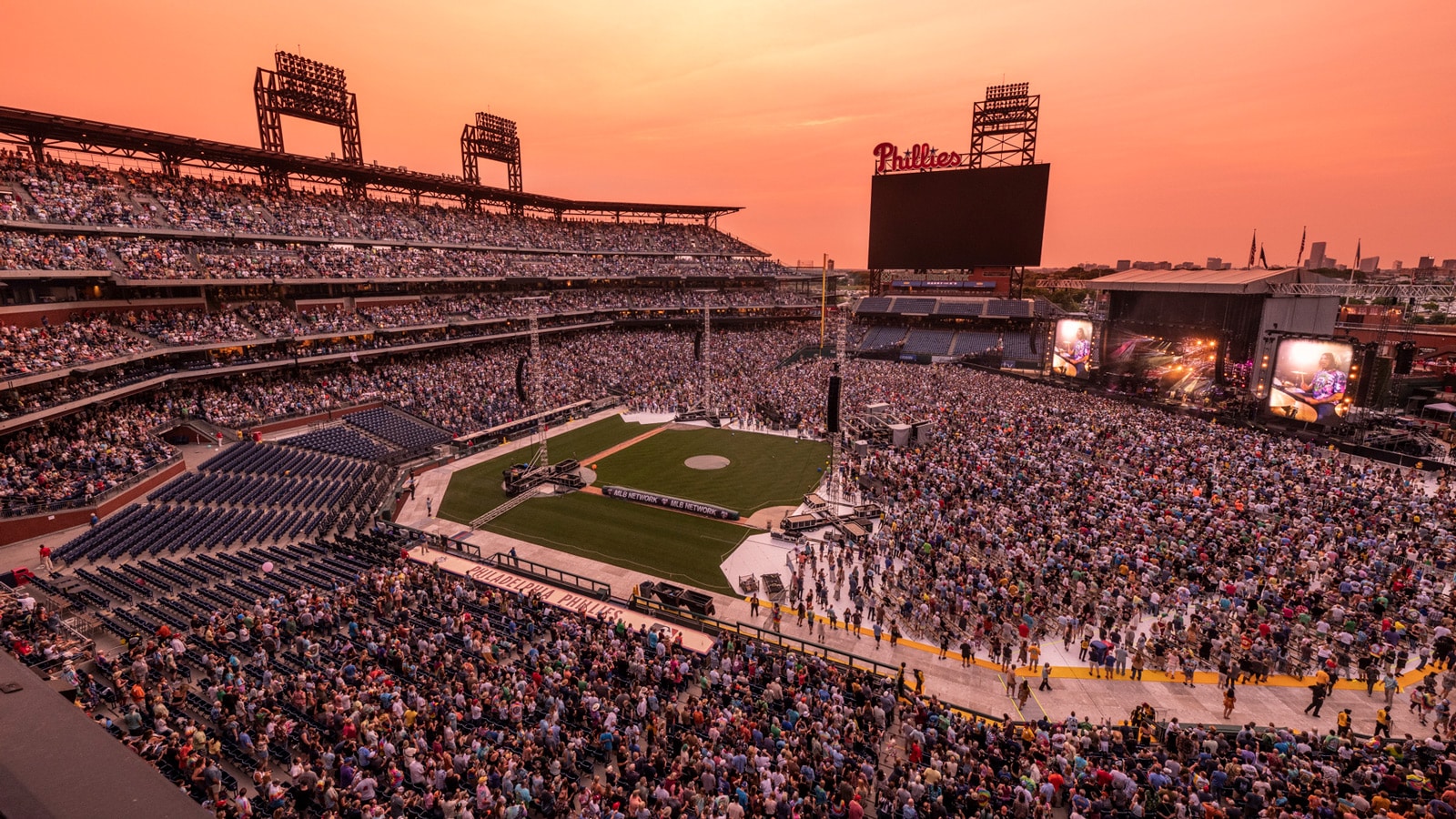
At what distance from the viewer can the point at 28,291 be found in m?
30.2

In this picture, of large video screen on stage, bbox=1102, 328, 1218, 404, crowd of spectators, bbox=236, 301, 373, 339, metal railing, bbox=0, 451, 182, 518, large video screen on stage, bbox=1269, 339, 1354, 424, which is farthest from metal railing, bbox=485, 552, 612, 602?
large video screen on stage, bbox=1102, 328, 1218, 404

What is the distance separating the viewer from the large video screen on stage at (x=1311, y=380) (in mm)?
31703

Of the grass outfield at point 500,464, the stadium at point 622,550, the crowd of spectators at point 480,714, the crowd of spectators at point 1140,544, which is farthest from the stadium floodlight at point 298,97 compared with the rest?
the crowd of spectators at point 480,714

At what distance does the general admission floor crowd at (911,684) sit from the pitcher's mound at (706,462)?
10455mm

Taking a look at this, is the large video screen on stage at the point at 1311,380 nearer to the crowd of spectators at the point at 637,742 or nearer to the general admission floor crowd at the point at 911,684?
the general admission floor crowd at the point at 911,684

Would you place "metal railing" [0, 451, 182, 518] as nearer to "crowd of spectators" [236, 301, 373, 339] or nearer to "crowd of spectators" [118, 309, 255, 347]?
"crowd of spectators" [118, 309, 255, 347]

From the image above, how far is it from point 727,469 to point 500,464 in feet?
47.9

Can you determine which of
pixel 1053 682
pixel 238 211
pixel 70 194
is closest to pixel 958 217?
pixel 1053 682

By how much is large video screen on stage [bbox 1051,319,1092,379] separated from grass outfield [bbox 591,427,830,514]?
2442 centimetres

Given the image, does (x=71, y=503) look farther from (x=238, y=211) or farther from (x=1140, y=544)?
(x=1140, y=544)

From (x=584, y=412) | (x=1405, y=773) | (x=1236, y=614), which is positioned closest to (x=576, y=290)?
(x=584, y=412)

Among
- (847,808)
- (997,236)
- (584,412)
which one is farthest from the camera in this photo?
(997,236)

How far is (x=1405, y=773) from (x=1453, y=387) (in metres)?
45.5

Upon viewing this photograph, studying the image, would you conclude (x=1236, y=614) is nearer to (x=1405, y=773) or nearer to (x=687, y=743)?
(x=1405, y=773)
